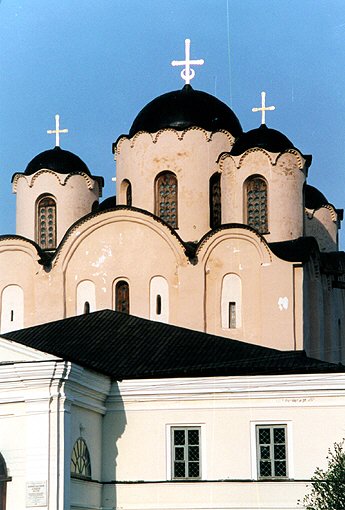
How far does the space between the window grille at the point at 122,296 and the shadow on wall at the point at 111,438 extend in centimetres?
735

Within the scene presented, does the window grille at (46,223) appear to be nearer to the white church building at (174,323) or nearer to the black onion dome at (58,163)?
the white church building at (174,323)

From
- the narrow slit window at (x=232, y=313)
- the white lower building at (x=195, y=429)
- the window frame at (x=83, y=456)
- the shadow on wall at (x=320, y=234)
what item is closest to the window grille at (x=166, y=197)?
the narrow slit window at (x=232, y=313)

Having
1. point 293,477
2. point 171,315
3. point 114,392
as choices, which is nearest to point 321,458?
point 293,477

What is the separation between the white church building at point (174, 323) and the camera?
24.6 m

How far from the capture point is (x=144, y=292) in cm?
3306

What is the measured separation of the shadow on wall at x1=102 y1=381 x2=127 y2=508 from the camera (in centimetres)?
2558

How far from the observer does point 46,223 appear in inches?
1467

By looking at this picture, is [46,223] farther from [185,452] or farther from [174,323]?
[185,452]

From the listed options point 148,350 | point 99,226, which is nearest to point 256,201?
point 99,226

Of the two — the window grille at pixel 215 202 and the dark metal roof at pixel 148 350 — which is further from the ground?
the window grille at pixel 215 202

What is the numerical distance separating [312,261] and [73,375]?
1130 centimetres

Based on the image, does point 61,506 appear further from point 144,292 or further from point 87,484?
point 144,292

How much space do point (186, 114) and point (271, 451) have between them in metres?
12.9

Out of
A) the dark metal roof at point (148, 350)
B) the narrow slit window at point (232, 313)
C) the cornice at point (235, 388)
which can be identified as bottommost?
the cornice at point (235, 388)
